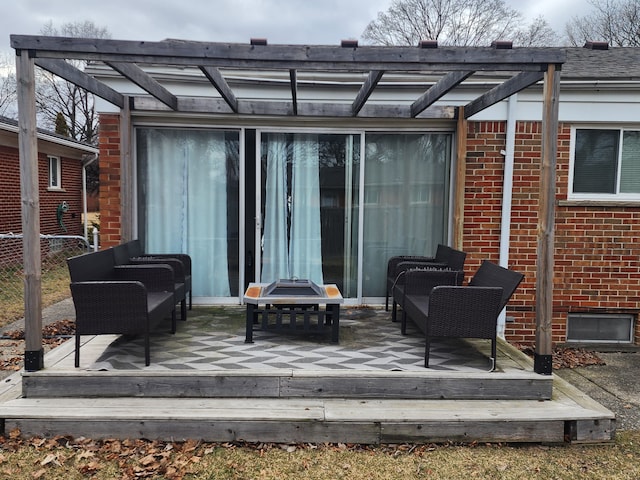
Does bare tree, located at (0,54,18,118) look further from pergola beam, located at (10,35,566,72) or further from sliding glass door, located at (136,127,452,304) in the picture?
pergola beam, located at (10,35,566,72)

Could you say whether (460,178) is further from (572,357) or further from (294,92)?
(572,357)

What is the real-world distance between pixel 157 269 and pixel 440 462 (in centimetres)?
290

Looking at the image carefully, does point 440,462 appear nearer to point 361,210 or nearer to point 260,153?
point 361,210

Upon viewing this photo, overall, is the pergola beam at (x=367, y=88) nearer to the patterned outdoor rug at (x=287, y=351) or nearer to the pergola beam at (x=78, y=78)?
the patterned outdoor rug at (x=287, y=351)

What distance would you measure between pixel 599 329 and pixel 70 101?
2643cm

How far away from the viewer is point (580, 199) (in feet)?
18.2

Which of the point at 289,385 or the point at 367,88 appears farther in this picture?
the point at 367,88

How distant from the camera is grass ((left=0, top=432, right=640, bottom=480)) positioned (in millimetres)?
2814

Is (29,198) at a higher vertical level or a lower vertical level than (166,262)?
higher

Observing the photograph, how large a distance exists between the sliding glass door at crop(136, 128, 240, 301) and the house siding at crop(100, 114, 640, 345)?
0.58 m

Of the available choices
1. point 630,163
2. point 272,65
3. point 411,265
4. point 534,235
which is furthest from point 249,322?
point 630,163

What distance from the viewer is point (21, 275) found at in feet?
31.4

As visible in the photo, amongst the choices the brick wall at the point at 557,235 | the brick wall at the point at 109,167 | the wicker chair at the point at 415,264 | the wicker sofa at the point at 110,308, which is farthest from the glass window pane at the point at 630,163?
the brick wall at the point at 109,167

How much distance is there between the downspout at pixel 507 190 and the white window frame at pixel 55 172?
12521 millimetres
